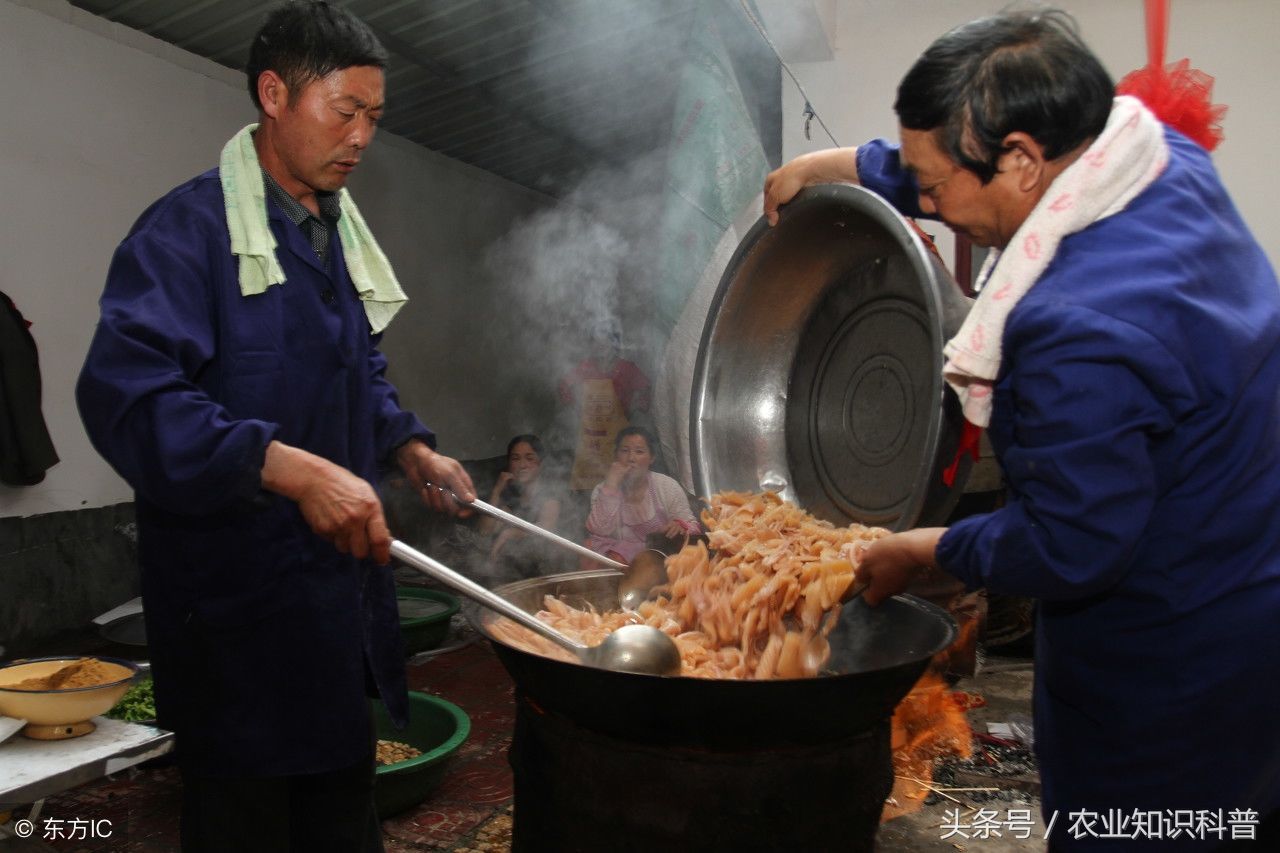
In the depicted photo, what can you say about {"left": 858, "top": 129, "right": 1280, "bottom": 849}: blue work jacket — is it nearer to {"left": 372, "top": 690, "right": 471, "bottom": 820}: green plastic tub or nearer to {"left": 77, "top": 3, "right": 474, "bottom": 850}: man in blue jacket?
{"left": 77, "top": 3, "right": 474, "bottom": 850}: man in blue jacket

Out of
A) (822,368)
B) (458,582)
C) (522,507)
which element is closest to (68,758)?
(458,582)

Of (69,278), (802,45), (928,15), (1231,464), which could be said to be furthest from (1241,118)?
(69,278)

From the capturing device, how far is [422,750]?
4.41m

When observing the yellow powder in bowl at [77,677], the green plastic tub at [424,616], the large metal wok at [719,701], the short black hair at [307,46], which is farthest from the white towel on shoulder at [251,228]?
the green plastic tub at [424,616]

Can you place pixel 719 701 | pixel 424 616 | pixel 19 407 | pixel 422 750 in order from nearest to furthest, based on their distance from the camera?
pixel 719 701, pixel 422 750, pixel 19 407, pixel 424 616

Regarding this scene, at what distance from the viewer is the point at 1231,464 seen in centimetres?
161

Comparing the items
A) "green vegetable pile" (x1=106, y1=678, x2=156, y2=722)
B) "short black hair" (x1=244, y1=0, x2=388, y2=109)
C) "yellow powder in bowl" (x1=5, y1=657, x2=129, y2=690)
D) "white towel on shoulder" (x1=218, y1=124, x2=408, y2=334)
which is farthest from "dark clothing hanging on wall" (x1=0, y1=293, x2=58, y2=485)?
"short black hair" (x1=244, y1=0, x2=388, y2=109)

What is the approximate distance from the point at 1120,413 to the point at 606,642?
4.26 ft

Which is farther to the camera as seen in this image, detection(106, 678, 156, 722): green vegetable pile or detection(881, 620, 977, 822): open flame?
detection(881, 620, 977, 822): open flame

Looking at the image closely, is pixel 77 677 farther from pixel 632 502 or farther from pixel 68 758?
pixel 632 502

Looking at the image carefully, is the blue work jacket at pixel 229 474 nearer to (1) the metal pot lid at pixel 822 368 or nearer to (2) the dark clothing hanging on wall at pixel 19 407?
(1) the metal pot lid at pixel 822 368

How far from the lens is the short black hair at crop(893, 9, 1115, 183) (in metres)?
1.57

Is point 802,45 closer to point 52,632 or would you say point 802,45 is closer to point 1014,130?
point 1014,130

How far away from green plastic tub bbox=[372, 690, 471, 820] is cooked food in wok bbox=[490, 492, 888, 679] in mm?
1394
